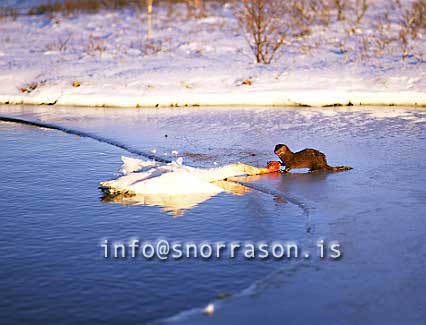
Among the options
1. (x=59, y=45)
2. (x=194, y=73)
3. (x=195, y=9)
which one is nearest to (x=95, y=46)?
(x=59, y=45)

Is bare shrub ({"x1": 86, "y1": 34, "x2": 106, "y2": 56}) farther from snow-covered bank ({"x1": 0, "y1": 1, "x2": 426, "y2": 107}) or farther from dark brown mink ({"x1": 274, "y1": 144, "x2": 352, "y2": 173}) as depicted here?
dark brown mink ({"x1": 274, "y1": 144, "x2": 352, "y2": 173})

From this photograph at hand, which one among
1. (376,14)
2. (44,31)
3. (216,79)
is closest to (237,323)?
(216,79)

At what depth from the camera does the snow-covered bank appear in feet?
52.2

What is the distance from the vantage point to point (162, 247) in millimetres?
6410

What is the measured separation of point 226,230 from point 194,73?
38.2ft

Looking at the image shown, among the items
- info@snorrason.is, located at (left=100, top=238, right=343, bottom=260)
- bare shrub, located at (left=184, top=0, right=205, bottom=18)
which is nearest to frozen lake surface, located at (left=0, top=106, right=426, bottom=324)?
info@snorrason.is, located at (left=100, top=238, right=343, bottom=260)

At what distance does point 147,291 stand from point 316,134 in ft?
22.8

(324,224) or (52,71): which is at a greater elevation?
(52,71)

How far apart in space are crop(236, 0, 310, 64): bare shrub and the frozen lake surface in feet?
26.8

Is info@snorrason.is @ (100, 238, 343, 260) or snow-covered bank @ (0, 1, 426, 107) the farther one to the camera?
snow-covered bank @ (0, 1, 426, 107)

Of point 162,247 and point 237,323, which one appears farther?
point 162,247

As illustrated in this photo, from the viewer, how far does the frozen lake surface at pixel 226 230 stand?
5.06m

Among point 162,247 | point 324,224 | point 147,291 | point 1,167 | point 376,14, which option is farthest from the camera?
point 376,14

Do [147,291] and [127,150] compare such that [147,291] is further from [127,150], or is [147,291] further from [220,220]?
[127,150]
